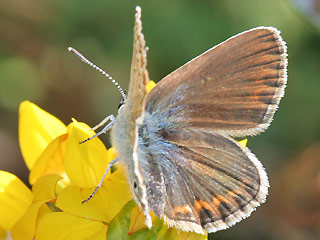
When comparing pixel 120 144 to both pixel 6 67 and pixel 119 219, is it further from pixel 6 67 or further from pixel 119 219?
pixel 6 67

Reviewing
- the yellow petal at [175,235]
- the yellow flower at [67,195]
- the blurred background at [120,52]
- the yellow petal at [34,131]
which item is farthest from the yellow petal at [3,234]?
the blurred background at [120,52]

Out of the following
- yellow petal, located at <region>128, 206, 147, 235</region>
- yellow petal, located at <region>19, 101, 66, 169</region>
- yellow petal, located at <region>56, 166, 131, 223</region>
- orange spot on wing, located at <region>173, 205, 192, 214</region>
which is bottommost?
orange spot on wing, located at <region>173, 205, 192, 214</region>

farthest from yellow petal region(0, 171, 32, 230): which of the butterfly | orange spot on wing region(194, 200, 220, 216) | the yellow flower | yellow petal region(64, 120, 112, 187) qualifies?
orange spot on wing region(194, 200, 220, 216)

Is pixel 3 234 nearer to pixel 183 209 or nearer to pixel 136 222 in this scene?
pixel 136 222

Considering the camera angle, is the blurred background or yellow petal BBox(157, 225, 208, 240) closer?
yellow petal BBox(157, 225, 208, 240)

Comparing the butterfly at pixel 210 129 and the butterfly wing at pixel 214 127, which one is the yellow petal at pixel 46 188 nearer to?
the butterfly at pixel 210 129

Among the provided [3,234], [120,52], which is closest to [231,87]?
[3,234]

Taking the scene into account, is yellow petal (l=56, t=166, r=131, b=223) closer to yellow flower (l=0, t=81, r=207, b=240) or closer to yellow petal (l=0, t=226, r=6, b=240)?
yellow flower (l=0, t=81, r=207, b=240)
